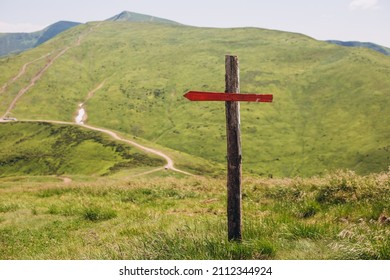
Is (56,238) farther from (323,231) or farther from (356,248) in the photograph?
(356,248)

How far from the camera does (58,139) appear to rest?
516 feet

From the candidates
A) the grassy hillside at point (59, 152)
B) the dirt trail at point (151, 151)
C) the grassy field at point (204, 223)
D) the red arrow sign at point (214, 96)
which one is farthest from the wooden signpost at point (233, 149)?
A: the grassy hillside at point (59, 152)

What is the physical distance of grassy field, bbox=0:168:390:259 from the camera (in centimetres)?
767

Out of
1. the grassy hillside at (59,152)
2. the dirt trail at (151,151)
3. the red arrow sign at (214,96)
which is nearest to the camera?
the red arrow sign at (214,96)

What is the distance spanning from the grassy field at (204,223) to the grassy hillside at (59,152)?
299 feet

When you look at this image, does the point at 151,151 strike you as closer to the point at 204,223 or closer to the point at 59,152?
the point at 59,152

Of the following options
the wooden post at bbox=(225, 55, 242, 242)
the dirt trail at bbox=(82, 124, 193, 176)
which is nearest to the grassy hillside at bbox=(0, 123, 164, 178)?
the dirt trail at bbox=(82, 124, 193, 176)

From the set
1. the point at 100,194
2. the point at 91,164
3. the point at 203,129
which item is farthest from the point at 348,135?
the point at 100,194

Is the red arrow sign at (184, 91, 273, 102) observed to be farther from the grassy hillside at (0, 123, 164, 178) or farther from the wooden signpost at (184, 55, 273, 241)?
the grassy hillside at (0, 123, 164, 178)

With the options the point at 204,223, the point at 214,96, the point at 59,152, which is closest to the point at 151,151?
the point at 59,152

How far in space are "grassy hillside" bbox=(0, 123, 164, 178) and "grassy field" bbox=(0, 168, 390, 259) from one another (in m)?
91.2

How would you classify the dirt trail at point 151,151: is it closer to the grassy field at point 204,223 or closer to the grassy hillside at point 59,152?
the grassy hillside at point 59,152

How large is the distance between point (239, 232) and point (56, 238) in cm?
699

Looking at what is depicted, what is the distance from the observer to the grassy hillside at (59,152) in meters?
123
